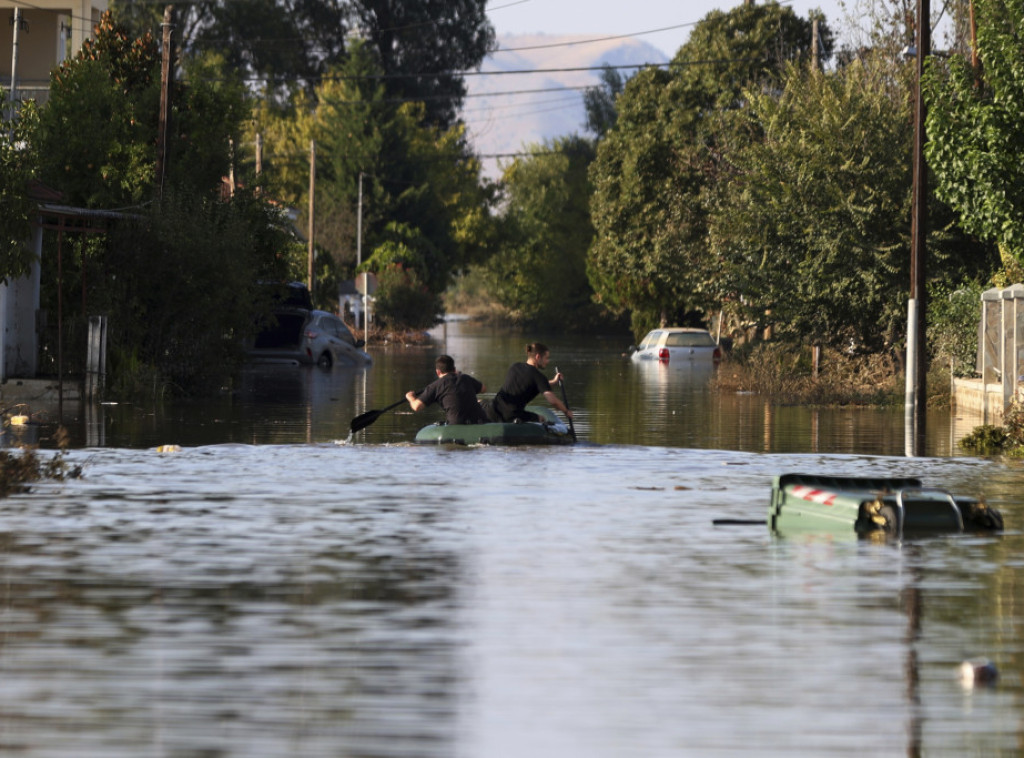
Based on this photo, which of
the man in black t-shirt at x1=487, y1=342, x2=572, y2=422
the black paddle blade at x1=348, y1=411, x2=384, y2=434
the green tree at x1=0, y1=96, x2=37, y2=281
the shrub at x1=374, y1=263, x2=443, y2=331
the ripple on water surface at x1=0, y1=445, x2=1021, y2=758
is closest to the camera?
the ripple on water surface at x1=0, y1=445, x2=1021, y2=758

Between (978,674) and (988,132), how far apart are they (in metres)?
19.3

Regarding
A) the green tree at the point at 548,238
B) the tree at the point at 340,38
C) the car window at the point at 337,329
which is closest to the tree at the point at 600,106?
the green tree at the point at 548,238

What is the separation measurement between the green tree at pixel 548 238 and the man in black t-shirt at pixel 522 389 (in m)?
83.3

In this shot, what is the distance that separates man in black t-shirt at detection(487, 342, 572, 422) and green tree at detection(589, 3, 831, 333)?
3516cm

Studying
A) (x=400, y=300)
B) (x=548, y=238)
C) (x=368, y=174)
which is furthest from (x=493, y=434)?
(x=548, y=238)

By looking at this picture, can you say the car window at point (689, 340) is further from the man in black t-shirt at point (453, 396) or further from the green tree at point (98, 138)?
the man in black t-shirt at point (453, 396)

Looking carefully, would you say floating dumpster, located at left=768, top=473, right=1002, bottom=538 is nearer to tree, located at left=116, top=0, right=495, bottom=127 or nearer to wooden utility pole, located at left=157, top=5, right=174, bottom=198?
wooden utility pole, located at left=157, top=5, right=174, bottom=198

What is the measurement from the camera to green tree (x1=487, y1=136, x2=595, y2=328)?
114 metres

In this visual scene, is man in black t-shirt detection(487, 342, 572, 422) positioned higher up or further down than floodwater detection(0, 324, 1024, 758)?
higher up

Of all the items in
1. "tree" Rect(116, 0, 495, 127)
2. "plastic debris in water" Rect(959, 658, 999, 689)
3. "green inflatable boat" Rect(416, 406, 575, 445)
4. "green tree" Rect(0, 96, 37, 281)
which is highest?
"tree" Rect(116, 0, 495, 127)

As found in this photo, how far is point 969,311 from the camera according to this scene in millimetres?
35344

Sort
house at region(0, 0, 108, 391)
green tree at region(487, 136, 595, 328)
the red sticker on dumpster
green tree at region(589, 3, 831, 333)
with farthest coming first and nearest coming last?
green tree at region(487, 136, 595, 328) < green tree at region(589, 3, 831, 333) < house at region(0, 0, 108, 391) < the red sticker on dumpster

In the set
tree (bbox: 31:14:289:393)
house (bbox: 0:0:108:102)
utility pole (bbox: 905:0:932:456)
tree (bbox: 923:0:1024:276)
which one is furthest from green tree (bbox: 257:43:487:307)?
tree (bbox: 923:0:1024:276)

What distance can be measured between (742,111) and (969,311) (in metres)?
19.5
